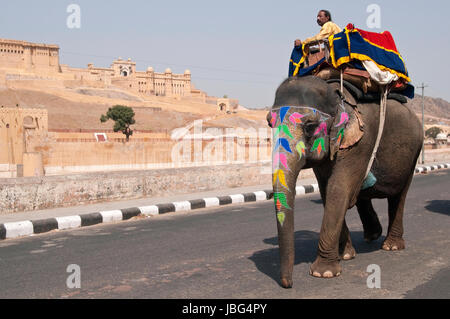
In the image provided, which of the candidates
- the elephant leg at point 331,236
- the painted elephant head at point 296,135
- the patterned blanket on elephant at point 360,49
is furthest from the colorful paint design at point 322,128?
the patterned blanket on elephant at point 360,49

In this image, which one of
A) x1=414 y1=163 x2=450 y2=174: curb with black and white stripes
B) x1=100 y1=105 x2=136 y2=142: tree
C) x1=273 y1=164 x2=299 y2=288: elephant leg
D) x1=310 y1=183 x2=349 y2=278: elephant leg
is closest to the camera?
x1=273 y1=164 x2=299 y2=288: elephant leg

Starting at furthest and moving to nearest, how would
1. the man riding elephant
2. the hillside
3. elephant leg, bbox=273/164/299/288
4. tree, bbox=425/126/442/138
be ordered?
tree, bbox=425/126/442/138, the hillside, the man riding elephant, elephant leg, bbox=273/164/299/288

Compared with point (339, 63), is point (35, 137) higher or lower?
lower

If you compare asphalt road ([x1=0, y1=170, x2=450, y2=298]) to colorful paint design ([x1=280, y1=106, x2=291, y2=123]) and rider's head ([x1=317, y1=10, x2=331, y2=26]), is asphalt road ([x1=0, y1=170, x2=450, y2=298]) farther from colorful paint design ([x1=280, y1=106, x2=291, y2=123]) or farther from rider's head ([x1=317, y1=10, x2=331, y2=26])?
rider's head ([x1=317, y1=10, x2=331, y2=26])

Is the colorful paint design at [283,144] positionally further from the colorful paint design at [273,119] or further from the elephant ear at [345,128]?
the elephant ear at [345,128]

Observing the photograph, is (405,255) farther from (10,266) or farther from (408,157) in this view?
(10,266)

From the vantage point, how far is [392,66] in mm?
5562

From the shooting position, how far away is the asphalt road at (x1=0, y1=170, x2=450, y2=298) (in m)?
4.44

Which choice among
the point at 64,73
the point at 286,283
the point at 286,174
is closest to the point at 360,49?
the point at 286,174

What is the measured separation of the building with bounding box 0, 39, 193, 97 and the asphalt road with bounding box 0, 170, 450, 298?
3096 inches

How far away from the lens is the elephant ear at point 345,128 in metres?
4.80

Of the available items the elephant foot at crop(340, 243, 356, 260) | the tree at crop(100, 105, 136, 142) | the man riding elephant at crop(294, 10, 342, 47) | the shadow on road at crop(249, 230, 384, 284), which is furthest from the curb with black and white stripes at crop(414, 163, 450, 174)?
the tree at crop(100, 105, 136, 142)

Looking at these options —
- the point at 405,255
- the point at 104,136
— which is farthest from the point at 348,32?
the point at 104,136
